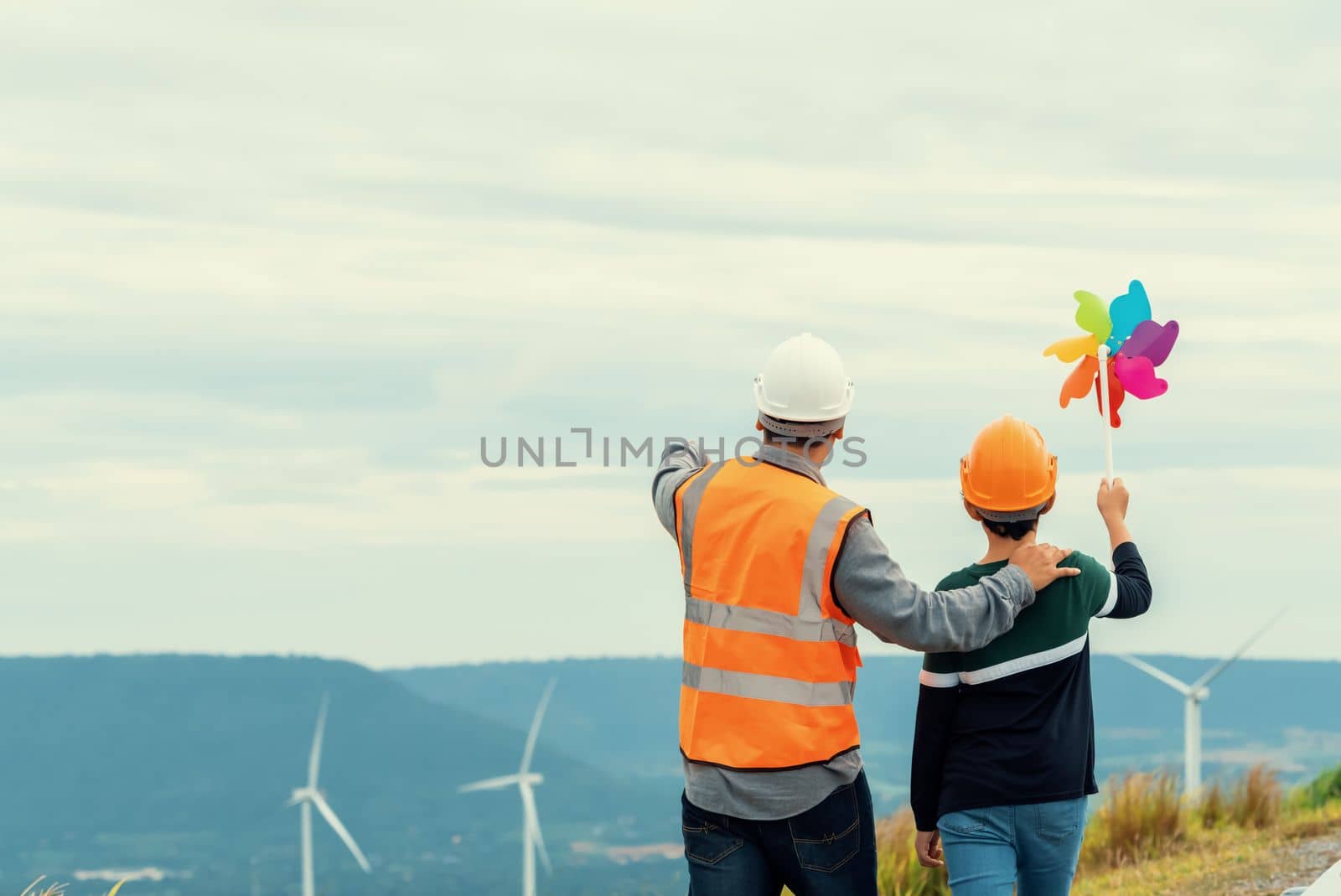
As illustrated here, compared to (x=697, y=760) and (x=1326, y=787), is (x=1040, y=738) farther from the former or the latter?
(x=1326, y=787)

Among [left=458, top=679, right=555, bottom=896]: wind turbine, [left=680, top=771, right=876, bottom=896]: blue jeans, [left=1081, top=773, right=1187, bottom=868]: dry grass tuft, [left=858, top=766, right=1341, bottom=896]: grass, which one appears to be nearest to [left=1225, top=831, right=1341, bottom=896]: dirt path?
[left=858, top=766, right=1341, bottom=896]: grass

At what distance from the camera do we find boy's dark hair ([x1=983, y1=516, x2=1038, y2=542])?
586 centimetres

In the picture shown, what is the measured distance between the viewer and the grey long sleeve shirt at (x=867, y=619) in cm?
550

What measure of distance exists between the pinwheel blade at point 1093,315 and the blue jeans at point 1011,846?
2.17m

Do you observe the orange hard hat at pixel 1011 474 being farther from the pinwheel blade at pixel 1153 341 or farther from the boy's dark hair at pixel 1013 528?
the pinwheel blade at pixel 1153 341

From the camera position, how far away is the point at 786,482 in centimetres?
568

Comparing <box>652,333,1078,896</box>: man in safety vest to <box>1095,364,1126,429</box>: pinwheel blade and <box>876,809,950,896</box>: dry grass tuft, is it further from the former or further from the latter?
<box>876,809,950,896</box>: dry grass tuft

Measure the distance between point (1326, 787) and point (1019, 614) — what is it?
486 inches

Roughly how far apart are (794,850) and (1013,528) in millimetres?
1500

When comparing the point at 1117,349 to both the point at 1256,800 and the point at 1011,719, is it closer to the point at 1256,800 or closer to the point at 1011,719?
the point at 1011,719

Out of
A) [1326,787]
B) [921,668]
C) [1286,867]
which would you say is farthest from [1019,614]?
[1326,787]

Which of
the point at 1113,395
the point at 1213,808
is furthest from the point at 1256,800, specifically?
the point at 1113,395

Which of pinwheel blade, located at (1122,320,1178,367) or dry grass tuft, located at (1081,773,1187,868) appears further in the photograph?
dry grass tuft, located at (1081,773,1187,868)

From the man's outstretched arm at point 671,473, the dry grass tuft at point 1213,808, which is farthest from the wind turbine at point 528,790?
the man's outstretched arm at point 671,473
